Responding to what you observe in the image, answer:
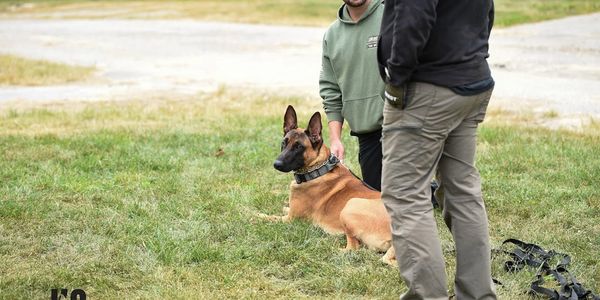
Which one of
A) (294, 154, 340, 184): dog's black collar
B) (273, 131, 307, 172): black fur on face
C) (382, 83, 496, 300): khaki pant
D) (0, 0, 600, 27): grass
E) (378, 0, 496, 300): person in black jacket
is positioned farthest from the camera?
(0, 0, 600, 27): grass

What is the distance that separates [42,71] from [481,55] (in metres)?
14.0

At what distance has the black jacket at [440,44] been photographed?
3.55 metres

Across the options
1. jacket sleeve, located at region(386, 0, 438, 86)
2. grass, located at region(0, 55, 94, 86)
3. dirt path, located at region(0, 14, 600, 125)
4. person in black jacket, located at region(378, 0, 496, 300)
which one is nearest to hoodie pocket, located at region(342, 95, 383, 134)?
person in black jacket, located at region(378, 0, 496, 300)

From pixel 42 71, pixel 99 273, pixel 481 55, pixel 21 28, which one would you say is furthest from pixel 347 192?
pixel 21 28

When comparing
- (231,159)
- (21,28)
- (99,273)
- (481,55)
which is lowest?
(21,28)

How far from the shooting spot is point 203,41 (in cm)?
2294

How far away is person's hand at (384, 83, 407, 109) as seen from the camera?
147 inches

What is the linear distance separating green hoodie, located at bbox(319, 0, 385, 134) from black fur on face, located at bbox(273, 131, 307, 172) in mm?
275

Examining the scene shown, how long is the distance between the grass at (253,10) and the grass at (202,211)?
52.8ft

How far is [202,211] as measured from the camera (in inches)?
251

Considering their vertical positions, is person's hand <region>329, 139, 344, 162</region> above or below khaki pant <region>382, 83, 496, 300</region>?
below

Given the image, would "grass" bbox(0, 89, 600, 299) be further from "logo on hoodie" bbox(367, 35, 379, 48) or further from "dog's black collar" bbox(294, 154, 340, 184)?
"logo on hoodie" bbox(367, 35, 379, 48)

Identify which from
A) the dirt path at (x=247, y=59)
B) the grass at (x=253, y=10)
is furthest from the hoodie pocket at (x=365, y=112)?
the grass at (x=253, y=10)

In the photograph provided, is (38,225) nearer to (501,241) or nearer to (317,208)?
(317,208)
